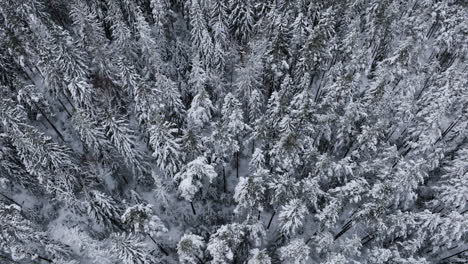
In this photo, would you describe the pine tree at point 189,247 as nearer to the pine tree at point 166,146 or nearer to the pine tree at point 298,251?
the pine tree at point 298,251

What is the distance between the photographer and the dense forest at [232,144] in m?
22.7

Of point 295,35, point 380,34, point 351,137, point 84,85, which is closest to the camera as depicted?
point 84,85

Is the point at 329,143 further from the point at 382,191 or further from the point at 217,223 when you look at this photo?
the point at 217,223

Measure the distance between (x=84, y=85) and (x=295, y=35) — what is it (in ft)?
65.8

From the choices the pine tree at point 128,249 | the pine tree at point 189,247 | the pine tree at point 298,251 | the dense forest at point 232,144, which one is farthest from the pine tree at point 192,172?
the pine tree at point 298,251

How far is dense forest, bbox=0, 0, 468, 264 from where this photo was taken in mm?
22703

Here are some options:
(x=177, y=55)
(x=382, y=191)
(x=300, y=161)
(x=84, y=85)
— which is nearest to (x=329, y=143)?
(x=300, y=161)

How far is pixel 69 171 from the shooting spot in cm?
2503

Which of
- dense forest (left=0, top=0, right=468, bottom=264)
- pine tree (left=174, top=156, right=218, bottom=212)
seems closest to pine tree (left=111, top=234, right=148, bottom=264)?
Result: dense forest (left=0, top=0, right=468, bottom=264)

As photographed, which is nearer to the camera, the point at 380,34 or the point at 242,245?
the point at 242,245

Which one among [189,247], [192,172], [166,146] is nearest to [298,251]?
[189,247]

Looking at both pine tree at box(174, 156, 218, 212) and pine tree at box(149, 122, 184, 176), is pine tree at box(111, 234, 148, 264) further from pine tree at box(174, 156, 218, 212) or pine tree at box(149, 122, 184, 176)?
pine tree at box(149, 122, 184, 176)

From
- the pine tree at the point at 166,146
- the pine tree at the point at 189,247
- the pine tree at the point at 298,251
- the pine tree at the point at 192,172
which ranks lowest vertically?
the pine tree at the point at 298,251

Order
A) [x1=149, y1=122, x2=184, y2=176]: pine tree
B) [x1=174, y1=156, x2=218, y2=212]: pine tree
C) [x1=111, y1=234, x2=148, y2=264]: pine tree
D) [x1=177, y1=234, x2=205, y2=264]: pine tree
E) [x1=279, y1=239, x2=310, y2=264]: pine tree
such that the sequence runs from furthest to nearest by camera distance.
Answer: [x1=149, y1=122, x2=184, y2=176]: pine tree → [x1=174, y1=156, x2=218, y2=212]: pine tree → [x1=279, y1=239, x2=310, y2=264]: pine tree → [x1=177, y1=234, x2=205, y2=264]: pine tree → [x1=111, y1=234, x2=148, y2=264]: pine tree
